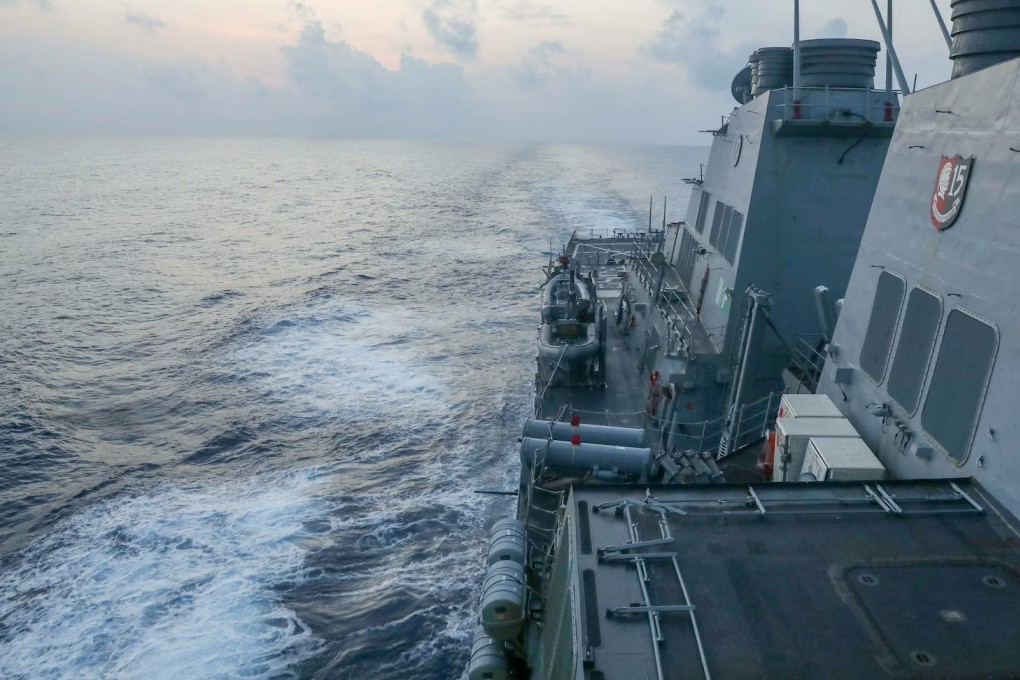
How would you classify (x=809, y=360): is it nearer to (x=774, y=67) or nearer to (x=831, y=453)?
(x=831, y=453)

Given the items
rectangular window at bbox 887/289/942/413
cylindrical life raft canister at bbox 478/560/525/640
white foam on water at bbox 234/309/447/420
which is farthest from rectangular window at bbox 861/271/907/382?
white foam on water at bbox 234/309/447/420

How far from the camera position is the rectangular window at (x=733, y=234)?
56.9ft

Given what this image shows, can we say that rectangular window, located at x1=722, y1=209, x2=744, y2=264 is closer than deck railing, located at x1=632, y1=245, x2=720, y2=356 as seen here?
Yes

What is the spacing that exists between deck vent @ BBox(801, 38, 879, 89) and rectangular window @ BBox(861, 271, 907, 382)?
8756 mm

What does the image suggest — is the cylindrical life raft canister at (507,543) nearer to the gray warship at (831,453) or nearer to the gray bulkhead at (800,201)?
the gray warship at (831,453)

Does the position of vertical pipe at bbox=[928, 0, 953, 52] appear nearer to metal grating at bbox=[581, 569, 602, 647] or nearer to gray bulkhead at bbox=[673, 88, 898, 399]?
gray bulkhead at bbox=[673, 88, 898, 399]

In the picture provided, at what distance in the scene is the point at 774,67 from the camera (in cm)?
2084

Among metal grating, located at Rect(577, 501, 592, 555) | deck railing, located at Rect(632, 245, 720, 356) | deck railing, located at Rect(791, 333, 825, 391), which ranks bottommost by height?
deck railing, located at Rect(632, 245, 720, 356)

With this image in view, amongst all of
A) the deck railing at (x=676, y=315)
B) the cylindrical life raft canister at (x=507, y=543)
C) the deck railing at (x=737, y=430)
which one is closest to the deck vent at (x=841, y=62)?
the deck railing at (x=676, y=315)

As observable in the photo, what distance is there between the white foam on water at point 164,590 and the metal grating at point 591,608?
10335 mm

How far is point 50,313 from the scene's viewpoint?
3784 cm

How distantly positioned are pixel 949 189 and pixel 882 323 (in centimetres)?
233

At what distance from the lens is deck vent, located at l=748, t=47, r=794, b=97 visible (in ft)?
67.8

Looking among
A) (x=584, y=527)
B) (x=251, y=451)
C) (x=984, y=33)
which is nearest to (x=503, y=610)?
(x=584, y=527)
